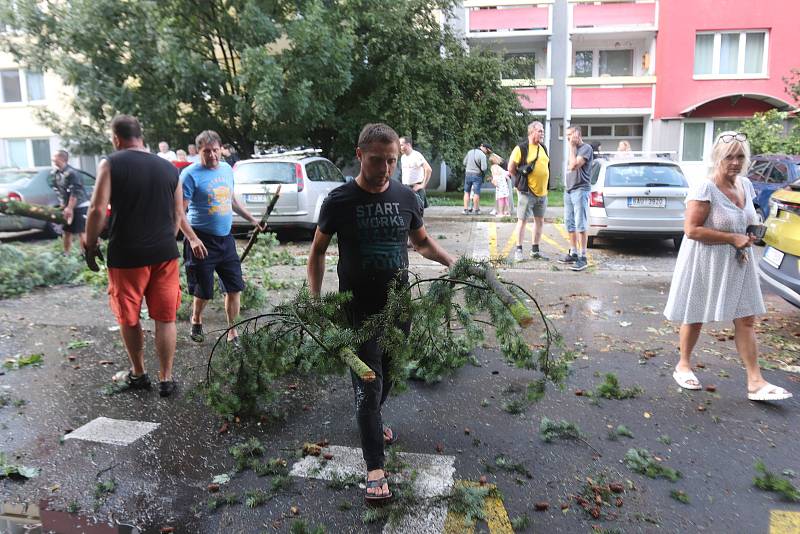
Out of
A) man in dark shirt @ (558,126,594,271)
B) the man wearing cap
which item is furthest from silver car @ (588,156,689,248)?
the man wearing cap

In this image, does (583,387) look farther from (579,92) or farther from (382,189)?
(579,92)

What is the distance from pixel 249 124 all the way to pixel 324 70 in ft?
8.96

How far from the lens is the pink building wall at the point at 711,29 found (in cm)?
2378

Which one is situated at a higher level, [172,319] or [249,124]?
[249,124]

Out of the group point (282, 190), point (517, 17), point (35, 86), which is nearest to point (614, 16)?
point (517, 17)

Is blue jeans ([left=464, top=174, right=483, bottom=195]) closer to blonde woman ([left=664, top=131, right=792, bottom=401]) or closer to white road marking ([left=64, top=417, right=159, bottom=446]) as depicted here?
blonde woman ([left=664, top=131, right=792, bottom=401])

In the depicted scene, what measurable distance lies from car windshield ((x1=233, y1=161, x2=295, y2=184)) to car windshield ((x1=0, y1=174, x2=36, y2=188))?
487 centimetres

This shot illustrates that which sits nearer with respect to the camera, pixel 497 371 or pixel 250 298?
pixel 497 371

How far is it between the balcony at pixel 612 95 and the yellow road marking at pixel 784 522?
24.3m

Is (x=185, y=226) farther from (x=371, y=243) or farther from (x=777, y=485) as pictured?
(x=777, y=485)

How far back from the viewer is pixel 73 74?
1489 cm

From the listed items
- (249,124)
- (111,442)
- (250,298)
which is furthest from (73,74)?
(111,442)

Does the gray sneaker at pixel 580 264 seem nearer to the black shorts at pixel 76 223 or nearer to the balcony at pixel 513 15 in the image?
the black shorts at pixel 76 223

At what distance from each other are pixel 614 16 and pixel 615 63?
3.12 m
